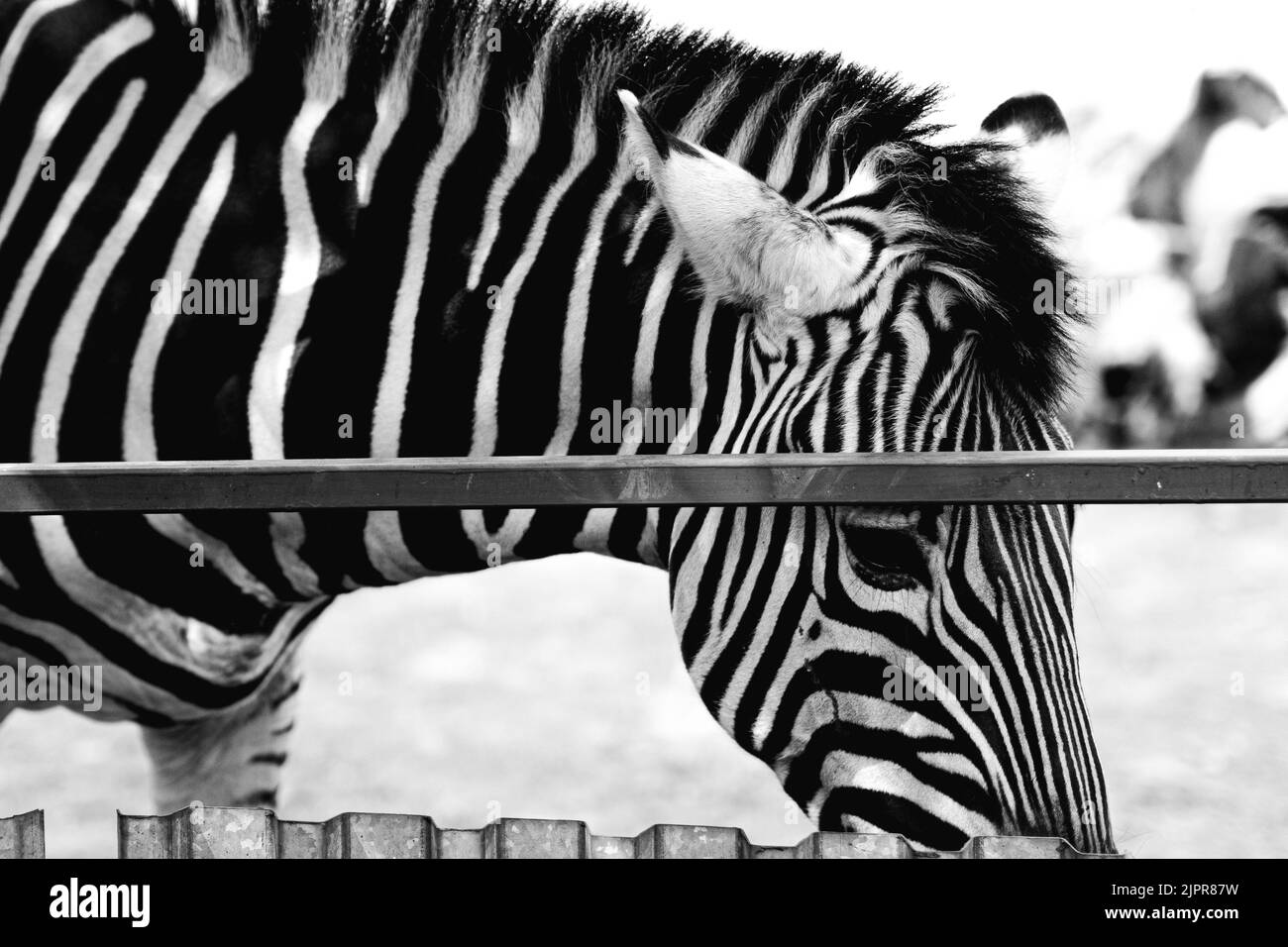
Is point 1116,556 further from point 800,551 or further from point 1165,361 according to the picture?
point 800,551

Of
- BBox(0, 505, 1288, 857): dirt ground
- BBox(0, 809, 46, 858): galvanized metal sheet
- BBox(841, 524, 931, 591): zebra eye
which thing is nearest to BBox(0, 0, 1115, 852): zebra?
BBox(841, 524, 931, 591): zebra eye

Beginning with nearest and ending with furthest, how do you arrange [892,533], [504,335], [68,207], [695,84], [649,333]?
[892,533]
[649,333]
[504,335]
[695,84]
[68,207]

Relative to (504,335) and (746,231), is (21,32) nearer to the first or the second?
(504,335)

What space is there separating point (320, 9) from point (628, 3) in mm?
686

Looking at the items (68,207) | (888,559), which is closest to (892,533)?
(888,559)

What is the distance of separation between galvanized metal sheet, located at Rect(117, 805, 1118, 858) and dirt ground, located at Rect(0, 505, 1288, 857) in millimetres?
2469

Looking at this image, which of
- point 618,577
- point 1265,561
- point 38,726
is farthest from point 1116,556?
point 38,726

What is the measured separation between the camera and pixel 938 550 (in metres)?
2.42

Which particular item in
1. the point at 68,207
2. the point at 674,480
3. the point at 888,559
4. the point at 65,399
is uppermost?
the point at 68,207

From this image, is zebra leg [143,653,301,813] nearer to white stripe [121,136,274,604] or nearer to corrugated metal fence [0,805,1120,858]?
white stripe [121,136,274,604]

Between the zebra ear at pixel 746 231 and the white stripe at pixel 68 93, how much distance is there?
4.61 ft

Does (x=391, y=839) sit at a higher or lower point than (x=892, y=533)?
lower

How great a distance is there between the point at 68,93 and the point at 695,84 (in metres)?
1.43

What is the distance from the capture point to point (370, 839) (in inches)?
96.0
